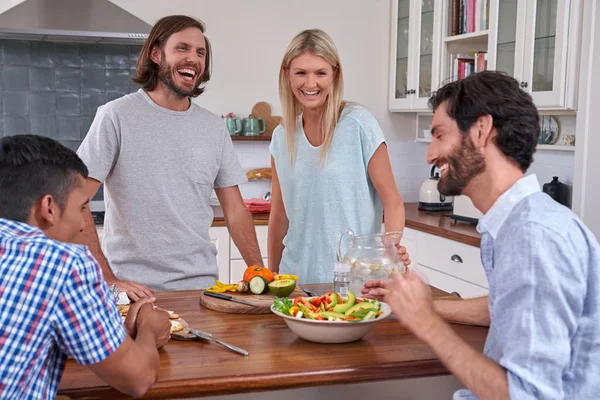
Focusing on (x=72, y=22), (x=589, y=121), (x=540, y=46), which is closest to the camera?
(x=589, y=121)

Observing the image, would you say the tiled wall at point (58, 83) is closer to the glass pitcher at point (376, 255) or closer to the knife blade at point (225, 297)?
the knife blade at point (225, 297)

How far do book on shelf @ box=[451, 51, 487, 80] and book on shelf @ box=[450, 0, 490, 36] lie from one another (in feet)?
0.48

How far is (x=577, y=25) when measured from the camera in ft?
11.1

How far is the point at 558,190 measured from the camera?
153 inches

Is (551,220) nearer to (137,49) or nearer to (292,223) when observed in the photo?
(292,223)

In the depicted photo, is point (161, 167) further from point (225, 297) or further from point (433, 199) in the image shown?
point (433, 199)

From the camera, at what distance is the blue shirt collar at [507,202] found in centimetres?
151

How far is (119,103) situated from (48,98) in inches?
91.2

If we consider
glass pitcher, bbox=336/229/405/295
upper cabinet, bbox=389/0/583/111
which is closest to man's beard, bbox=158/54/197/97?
glass pitcher, bbox=336/229/405/295

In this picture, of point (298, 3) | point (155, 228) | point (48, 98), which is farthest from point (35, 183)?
point (298, 3)

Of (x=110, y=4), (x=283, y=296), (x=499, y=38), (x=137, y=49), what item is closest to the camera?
(x=283, y=296)

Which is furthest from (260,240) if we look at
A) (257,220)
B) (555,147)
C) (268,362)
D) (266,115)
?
(268,362)

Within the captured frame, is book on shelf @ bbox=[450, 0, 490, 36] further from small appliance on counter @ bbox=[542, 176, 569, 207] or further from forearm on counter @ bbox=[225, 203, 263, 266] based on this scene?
forearm on counter @ bbox=[225, 203, 263, 266]

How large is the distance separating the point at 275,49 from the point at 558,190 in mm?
2093
